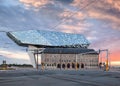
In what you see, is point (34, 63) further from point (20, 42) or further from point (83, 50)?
point (83, 50)

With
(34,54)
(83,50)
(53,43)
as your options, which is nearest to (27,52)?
(34,54)

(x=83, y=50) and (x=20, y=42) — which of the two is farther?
(x=83, y=50)

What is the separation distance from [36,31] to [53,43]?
1310 centimetres

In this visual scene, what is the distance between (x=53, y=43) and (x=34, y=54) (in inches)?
653

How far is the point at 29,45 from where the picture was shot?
18762 cm

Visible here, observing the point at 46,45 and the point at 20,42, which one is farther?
the point at 46,45

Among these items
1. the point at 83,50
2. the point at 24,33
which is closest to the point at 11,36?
the point at 24,33

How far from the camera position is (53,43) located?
199875mm

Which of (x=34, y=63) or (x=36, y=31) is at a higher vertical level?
(x=36, y=31)

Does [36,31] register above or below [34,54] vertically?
above

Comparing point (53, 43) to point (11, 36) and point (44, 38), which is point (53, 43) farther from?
point (11, 36)

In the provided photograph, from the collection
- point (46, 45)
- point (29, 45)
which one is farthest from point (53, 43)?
point (29, 45)

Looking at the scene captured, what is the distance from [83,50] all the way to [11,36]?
4571 centimetres

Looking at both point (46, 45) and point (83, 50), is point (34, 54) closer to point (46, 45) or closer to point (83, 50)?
point (46, 45)
